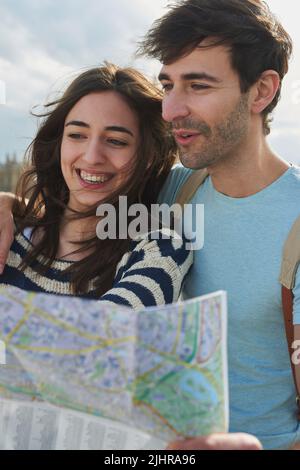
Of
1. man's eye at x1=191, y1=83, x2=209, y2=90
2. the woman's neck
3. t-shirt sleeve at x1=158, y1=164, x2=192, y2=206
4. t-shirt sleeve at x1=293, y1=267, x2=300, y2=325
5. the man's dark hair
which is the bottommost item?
t-shirt sleeve at x1=293, y1=267, x2=300, y2=325

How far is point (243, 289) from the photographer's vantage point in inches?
82.5

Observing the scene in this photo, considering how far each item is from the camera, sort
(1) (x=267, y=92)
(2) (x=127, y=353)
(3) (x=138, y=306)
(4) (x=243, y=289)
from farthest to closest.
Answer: (1) (x=267, y=92) < (4) (x=243, y=289) < (3) (x=138, y=306) < (2) (x=127, y=353)

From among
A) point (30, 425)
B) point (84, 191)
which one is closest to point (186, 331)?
point (30, 425)

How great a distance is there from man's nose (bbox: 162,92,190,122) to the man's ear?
33cm

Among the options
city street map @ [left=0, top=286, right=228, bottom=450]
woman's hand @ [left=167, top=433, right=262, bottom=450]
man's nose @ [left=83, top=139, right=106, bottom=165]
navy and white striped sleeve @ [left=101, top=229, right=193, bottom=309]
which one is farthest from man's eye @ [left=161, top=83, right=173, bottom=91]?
woman's hand @ [left=167, top=433, right=262, bottom=450]

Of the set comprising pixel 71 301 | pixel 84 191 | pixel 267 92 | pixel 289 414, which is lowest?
pixel 289 414

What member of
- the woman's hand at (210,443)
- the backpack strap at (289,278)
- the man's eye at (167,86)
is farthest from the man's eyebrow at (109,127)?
the woman's hand at (210,443)

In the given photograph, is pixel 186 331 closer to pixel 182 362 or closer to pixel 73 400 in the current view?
pixel 182 362

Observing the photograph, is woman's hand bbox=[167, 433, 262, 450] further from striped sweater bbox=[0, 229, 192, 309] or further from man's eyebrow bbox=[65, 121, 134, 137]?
man's eyebrow bbox=[65, 121, 134, 137]

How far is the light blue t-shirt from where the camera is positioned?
2086mm

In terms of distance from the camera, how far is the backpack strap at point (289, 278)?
6.56ft

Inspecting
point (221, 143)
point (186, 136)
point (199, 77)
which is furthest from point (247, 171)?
point (199, 77)

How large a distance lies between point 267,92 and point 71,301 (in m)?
1.64

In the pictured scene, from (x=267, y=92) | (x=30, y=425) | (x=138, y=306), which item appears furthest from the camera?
(x=267, y=92)
